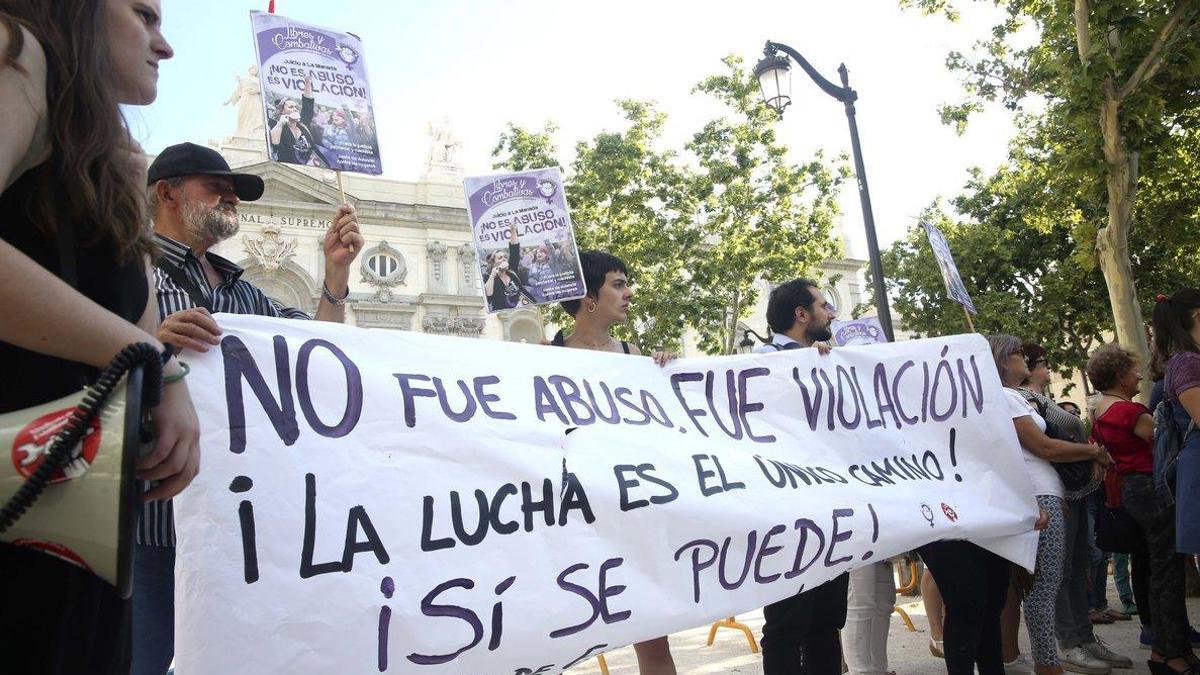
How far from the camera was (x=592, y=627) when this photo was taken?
8.61ft

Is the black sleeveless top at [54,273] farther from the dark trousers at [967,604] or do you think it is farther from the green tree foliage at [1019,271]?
the green tree foliage at [1019,271]

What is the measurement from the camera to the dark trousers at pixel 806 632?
11.1ft

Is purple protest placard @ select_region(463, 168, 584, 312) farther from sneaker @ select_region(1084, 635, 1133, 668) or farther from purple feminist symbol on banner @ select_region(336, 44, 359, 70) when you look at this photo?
sneaker @ select_region(1084, 635, 1133, 668)

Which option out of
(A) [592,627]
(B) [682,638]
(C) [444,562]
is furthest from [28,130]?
(B) [682,638]

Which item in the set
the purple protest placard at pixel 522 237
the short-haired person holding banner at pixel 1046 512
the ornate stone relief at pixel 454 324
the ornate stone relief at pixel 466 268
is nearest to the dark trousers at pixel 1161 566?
the short-haired person holding banner at pixel 1046 512

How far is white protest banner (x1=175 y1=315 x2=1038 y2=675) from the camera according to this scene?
222 cm

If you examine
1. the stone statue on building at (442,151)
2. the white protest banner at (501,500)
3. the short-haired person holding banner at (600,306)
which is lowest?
the white protest banner at (501,500)

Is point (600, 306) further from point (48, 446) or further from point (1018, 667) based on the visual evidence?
→ point (48, 446)

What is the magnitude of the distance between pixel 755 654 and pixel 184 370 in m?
5.15

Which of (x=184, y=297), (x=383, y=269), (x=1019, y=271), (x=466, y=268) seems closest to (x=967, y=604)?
(x=184, y=297)

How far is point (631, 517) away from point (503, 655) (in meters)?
0.63

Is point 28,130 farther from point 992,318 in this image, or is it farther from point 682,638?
point 992,318

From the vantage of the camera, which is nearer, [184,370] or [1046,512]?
[184,370]

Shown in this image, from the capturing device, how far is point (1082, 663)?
16.1ft
